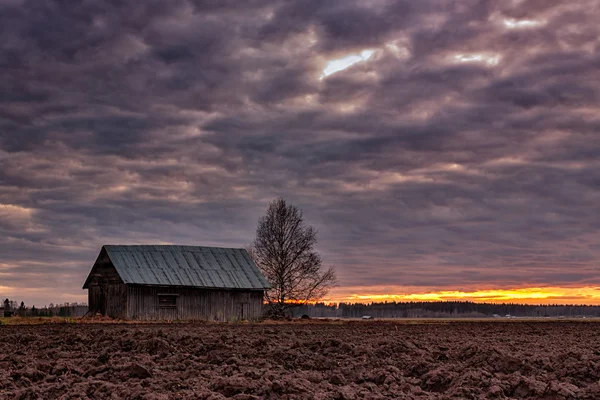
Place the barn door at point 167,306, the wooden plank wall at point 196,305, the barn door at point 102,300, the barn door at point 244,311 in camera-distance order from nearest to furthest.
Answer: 1. the wooden plank wall at point 196,305
2. the barn door at point 167,306
3. the barn door at point 102,300
4. the barn door at point 244,311

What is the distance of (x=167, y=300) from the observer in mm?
53281

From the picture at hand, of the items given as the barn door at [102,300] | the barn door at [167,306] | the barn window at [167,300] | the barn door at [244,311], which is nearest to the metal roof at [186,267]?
the barn window at [167,300]

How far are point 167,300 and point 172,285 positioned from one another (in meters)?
1.35

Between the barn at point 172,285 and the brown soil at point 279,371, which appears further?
the barn at point 172,285

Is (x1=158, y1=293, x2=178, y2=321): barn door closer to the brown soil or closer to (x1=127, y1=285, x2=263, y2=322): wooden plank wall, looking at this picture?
(x1=127, y1=285, x2=263, y2=322): wooden plank wall

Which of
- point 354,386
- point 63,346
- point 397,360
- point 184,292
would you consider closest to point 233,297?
point 184,292

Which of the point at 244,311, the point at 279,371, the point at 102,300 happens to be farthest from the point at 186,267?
the point at 279,371

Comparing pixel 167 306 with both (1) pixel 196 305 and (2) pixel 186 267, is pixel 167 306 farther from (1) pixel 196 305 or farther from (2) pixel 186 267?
(2) pixel 186 267

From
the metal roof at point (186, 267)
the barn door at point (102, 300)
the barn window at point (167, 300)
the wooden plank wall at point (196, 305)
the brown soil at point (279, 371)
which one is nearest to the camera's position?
the brown soil at point (279, 371)

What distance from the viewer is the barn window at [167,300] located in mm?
52938

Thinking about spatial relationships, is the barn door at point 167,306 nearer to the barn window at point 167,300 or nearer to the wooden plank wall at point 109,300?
the barn window at point 167,300

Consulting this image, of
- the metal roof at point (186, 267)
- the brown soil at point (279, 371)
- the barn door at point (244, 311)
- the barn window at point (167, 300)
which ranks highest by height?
the metal roof at point (186, 267)

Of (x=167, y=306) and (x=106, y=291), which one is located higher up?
(x=106, y=291)

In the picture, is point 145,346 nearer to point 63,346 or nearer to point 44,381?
point 63,346
